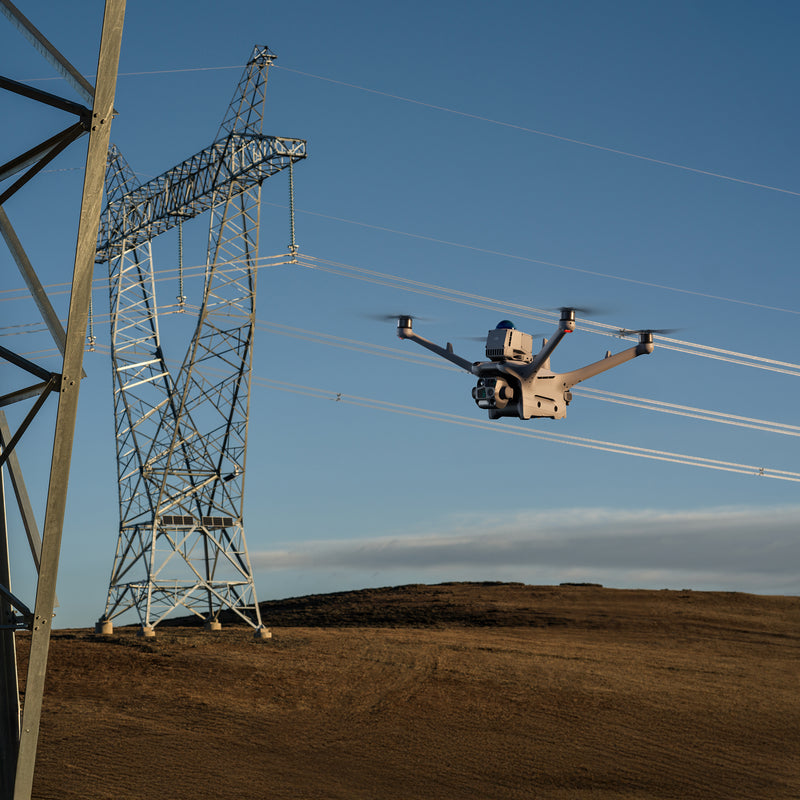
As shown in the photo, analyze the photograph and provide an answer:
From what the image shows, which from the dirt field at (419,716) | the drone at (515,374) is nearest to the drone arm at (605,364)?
the drone at (515,374)

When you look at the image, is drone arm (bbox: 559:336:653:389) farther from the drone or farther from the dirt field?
the dirt field

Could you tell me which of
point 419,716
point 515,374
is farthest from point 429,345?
point 419,716

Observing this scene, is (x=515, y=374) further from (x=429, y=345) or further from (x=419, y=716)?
(x=419, y=716)

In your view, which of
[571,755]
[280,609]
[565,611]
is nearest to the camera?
[571,755]

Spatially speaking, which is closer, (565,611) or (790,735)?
(790,735)

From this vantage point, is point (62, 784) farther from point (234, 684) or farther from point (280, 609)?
point (280, 609)

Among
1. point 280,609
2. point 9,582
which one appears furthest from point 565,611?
point 9,582

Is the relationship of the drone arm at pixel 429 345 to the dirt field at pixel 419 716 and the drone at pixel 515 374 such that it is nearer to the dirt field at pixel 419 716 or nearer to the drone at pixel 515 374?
the drone at pixel 515 374
